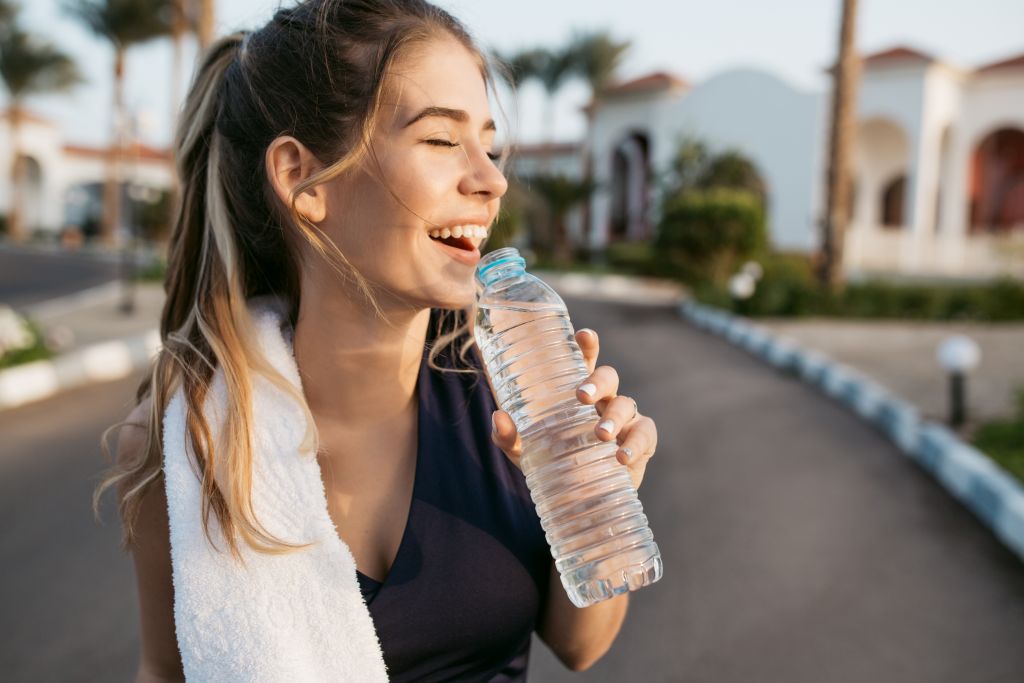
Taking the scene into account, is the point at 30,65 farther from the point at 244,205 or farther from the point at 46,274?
the point at 244,205

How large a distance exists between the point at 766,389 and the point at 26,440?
21.2ft

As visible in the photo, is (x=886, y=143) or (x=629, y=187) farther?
(x=629, y=187)

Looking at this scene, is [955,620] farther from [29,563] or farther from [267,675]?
[29,563]

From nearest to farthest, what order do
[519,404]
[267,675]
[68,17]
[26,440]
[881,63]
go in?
[267,675]
[519,404]
[26,440]
[881,63]
[68,17]

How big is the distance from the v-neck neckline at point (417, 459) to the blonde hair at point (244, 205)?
34 mm

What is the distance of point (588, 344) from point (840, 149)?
15.8m

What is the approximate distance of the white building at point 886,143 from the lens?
25.1 metres

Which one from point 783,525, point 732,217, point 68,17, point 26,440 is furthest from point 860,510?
point 68,17

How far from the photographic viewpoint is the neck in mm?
1791

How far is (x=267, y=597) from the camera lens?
1.56 metres

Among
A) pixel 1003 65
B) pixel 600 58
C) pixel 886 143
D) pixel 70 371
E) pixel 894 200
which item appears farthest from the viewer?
pixel 600 58

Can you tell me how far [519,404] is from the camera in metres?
1.68

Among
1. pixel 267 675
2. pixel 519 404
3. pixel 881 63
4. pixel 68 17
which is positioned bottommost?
pixel 267 675

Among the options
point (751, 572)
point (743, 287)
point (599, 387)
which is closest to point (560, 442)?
point (599, 387)
